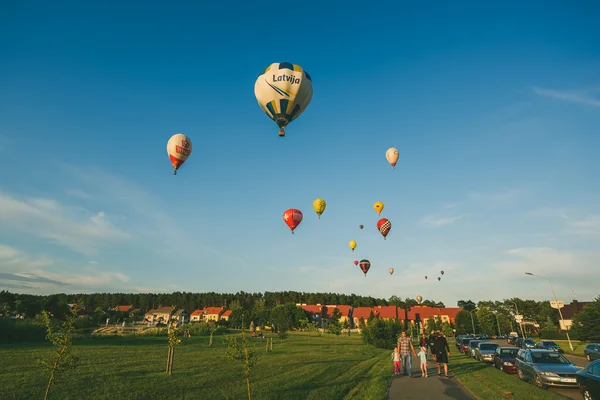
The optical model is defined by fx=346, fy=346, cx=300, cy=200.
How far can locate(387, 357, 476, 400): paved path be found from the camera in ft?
38.0

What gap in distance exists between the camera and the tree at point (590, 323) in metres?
49.3

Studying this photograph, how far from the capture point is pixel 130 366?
791 inches

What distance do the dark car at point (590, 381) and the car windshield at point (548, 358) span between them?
3914 millimetres

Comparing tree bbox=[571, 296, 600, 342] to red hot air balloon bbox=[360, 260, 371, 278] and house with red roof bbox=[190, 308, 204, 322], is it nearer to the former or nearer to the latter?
red hot air balloon bbox=[360, 260, 371, 278]

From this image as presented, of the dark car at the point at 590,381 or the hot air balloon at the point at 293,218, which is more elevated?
the hot air balloon at the point at 293,218

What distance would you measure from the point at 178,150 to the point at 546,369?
2507 centimetres

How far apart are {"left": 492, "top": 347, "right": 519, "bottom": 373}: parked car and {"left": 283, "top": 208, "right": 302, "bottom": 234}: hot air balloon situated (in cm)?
1756

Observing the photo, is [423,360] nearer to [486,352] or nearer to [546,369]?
[546,369]

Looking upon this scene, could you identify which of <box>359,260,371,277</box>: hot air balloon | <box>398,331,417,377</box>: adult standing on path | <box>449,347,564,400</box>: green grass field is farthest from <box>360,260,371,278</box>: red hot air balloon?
<box>398,331,417,377</box>: adult standing on path

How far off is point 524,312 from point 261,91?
4664 inches

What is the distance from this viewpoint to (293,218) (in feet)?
102

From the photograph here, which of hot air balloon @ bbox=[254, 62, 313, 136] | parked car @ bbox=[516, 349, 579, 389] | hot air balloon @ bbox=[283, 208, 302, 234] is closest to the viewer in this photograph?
parked car @ bbox=[516, 349, 579, 389]

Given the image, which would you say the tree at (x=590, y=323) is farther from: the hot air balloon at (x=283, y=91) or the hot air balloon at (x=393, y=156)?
the hot air balloon at (x=283, y=91)

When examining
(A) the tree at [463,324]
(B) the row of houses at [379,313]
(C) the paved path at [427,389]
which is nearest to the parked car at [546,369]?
(C) the paved path at [427,389]
